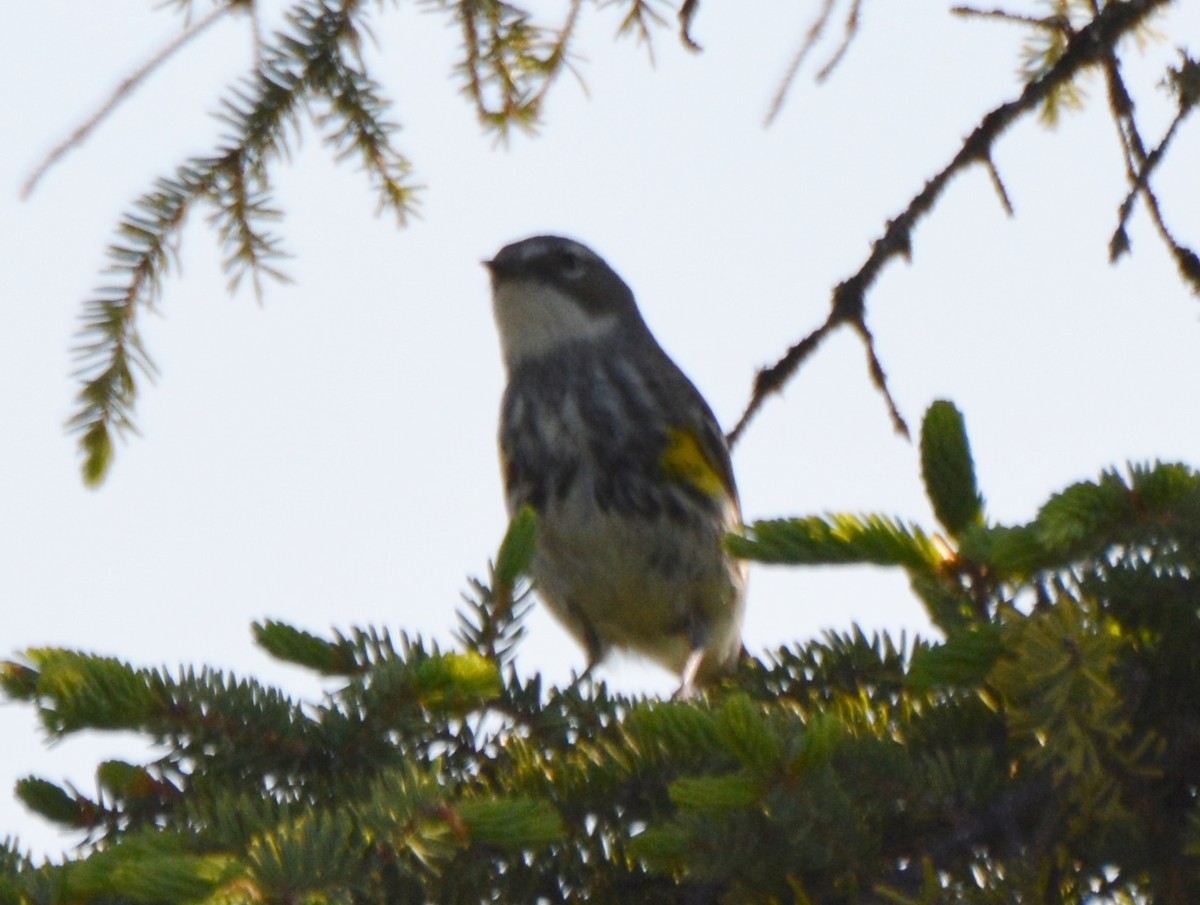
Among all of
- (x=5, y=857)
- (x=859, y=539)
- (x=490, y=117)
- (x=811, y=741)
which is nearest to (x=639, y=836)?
(x=811, y=741)

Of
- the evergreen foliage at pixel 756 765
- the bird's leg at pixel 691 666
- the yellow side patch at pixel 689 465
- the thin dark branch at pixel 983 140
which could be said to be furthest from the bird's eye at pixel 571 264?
the evergreen foliage at pixel 756 765

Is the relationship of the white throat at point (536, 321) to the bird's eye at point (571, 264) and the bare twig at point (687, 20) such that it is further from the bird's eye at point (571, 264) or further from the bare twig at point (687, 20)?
the bare twig at point (687, 20)

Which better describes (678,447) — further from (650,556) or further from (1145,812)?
(1145,812)

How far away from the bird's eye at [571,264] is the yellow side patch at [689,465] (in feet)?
3.71

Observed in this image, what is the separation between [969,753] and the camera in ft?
6.59

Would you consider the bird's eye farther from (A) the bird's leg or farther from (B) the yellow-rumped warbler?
(A) the bird's leg

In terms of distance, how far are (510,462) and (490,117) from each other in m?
1.90

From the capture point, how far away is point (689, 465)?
5320mm

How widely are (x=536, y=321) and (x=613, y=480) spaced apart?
1112 mm

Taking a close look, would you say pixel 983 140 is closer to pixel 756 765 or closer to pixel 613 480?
pixel 613 480

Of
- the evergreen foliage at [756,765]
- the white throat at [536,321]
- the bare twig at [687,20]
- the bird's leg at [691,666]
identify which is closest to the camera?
the evergreen foliage at [756,765]

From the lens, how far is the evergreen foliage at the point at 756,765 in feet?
5.65

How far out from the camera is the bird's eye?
20.7 ft

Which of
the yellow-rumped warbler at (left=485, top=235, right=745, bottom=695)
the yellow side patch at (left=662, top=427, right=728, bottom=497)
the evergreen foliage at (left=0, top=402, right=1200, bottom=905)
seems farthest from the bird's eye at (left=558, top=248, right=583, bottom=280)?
the evergreen foliage at (left=0, top=402, right=1200, bottom=905)
